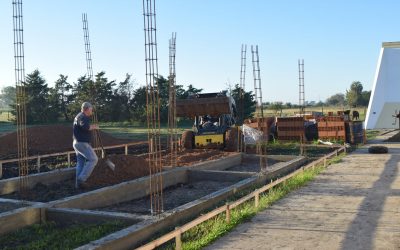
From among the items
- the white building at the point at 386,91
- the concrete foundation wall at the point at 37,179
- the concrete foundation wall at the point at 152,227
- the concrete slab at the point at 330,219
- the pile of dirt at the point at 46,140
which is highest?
the white building at the point at 386,91

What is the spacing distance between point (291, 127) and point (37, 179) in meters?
14.6

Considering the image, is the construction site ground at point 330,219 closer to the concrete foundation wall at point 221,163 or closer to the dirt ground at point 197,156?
the concrete foundation wall at point 221,163

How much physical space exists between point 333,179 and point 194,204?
459cm

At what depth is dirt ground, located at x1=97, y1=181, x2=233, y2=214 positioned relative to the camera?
8084 millimetres

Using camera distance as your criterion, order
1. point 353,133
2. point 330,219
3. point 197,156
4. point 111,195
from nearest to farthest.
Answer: point 330,219
point 111,195
point 197,156
point 353,133

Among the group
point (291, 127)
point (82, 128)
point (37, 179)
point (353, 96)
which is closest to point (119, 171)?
point (82, 128)

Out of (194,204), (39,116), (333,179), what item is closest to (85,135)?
(194,204)

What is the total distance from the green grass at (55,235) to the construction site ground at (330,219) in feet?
5.29

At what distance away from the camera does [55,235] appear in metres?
6.14

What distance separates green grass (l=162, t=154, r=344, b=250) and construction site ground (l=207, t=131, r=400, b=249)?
4.2 inches

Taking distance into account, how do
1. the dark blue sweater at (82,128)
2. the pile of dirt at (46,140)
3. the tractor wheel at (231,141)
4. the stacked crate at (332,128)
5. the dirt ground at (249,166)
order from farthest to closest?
1. the pile of dirt at (46,140)
2. the stacked crate at (332,128)
3. the tractor wheel at (231,141)
4. the dirt ground at (249,166)
5. the dark blue sweater at (82,128)

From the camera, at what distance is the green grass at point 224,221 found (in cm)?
557

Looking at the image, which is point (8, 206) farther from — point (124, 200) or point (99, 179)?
point (99, 179)

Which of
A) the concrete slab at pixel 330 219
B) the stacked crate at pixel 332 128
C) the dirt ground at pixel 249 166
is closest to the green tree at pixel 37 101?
the stacked crate at pixel 332 128
